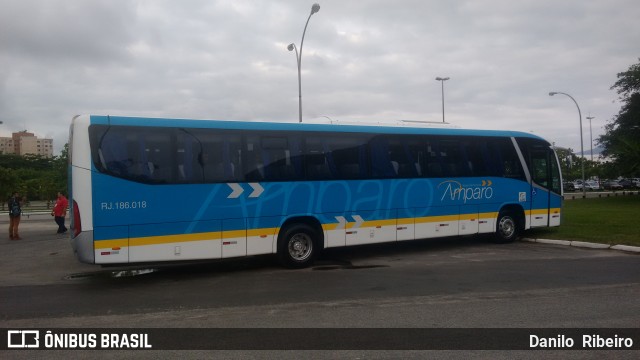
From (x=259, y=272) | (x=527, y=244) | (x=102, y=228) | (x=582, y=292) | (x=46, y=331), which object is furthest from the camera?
(x=527, y=244)

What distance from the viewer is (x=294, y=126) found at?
436 inches

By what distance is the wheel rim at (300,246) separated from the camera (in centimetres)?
1084

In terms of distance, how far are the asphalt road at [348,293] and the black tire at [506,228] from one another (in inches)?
51.8

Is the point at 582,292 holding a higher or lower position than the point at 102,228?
lower

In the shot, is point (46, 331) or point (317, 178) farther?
point (317, 178)

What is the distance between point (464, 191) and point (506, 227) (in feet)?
7.03

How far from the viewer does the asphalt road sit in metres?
6.52

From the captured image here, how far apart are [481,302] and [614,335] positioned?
1.94 meters

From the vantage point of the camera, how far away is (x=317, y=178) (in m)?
11.1

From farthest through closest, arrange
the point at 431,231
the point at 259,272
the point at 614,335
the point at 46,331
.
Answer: the point at 431,231 → the point at 259,272 → the point at 46,331 → the point at 614,335

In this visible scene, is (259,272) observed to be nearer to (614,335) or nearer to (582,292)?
(582,292)

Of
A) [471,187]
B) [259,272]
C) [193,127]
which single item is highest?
[193,127]

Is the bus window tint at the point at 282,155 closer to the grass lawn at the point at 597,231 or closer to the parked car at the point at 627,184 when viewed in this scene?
the grass lawn at the point at 597,231

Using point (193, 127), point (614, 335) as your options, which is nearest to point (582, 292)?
point (614, 335)
